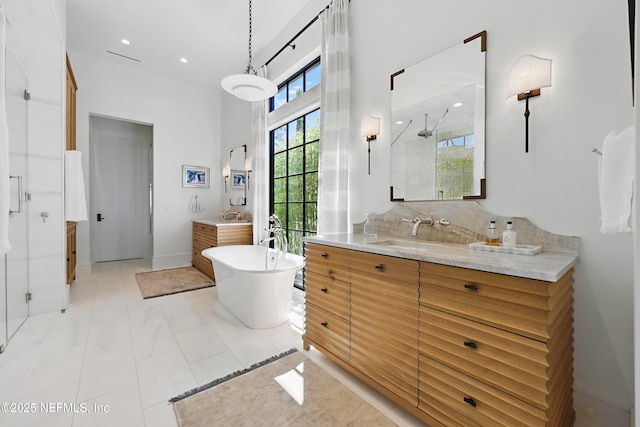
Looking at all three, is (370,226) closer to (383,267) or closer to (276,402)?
(383,267)

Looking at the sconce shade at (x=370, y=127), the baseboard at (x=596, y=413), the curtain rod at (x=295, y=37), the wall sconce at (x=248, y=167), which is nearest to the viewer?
the baseboard at (x=596, y=413)

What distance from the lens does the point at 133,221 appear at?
19.2 feet

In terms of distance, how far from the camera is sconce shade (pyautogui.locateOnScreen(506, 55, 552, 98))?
146 centimetres

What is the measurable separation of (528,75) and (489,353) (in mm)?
A: 1492

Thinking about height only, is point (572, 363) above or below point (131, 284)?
above

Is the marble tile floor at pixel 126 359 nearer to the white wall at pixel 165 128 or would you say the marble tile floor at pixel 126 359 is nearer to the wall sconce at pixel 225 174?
the white wall at pixel 165 128

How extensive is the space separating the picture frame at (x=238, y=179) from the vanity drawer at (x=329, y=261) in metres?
3.17

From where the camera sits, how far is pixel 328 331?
1940 mm

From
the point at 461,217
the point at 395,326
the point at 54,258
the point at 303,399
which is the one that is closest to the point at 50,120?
the point at 54,258

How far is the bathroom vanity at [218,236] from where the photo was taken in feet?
13.6

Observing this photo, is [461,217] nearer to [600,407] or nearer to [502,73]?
[502,73]

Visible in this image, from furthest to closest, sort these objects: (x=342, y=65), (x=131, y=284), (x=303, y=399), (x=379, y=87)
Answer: (x=131, y=284), (x=342, y=65), (x=379, y=87), (x=303, y=399)

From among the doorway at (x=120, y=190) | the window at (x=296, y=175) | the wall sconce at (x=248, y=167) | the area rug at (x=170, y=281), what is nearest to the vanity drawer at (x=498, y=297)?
the window at (x=296, y=175)

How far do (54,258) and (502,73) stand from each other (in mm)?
4381
